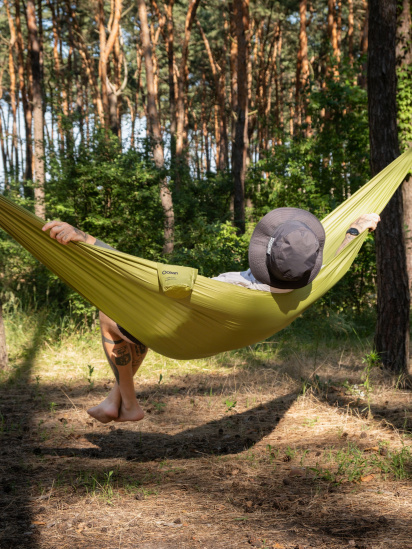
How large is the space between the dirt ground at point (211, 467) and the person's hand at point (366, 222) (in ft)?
3.75

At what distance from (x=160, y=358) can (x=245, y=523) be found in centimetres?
301

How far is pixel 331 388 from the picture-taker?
4031 millimetres

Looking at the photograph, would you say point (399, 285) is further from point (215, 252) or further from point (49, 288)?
point (49, 288)

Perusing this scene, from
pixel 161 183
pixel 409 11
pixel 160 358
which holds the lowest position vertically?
pixel 160 358

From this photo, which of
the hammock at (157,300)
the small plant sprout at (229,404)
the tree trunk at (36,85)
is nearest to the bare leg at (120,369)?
the hammock at (157,300)

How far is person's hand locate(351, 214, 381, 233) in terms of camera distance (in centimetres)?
275

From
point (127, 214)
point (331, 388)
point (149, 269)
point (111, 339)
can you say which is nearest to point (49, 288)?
point (127, 214)

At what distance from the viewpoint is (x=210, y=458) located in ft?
9.37

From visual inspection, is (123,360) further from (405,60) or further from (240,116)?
(240,116)

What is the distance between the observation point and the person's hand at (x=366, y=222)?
275 cm

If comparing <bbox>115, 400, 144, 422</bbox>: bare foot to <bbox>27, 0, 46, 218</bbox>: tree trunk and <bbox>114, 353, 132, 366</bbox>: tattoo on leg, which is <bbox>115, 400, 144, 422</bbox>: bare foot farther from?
<bbox>27, 0, 46, 218</bbox>: tree trunk

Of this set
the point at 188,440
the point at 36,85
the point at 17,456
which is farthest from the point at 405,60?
Result: the point at 36,85

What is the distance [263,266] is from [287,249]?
167mm

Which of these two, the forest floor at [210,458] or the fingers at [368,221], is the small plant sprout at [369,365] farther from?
the fingers at [368,221]
